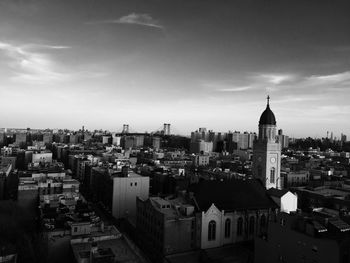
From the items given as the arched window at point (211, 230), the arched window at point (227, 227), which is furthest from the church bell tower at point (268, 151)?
the arched window at point (211, 230)

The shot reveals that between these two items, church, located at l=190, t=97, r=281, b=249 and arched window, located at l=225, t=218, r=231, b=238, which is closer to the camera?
church, located at l=190, t=97, r=281, b=249

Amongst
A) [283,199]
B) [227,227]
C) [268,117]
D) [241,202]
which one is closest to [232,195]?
[241,202]

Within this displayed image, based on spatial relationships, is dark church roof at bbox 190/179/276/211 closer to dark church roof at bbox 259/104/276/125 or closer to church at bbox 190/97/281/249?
church at bbox 190/97/281/249

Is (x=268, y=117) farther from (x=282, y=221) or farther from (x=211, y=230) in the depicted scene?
(x=282, y=221)

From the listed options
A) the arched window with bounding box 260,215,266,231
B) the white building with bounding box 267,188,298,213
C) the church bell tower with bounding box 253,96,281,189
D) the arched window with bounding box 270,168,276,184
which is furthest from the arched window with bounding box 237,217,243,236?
the arched window with bounding box 270,168,276,184

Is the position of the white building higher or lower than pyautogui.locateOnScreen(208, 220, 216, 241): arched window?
higher

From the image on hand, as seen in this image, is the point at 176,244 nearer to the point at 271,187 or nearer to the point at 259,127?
the point at 271,187

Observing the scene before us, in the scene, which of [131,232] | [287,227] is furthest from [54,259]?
[287,227]
